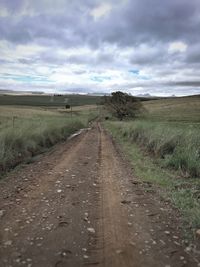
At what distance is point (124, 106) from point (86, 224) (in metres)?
72.1

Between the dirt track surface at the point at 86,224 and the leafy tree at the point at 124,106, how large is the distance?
224ft

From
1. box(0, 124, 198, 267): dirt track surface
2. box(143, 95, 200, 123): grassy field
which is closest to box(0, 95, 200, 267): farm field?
box(0, 124, 198, 267): dirt track surface

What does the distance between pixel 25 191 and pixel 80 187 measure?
1.43 metres

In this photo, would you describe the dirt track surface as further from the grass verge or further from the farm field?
the grass verge

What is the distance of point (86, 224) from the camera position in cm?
525

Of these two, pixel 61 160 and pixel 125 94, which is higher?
pixel 125 94

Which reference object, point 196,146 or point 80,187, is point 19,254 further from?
point 196,146

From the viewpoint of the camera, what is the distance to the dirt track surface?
13.4ft

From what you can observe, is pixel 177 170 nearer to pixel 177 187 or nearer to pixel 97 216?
pixel 177 187

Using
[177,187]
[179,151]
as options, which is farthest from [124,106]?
[177,187]

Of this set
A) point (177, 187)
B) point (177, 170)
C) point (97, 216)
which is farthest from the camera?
point (177, 170)

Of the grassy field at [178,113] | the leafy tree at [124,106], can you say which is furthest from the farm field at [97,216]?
the leafy tree at [124,106]

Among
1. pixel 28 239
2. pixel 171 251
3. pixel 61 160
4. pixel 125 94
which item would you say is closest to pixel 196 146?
pixel 61 160

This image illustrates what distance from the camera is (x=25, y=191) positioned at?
7.22 metres
